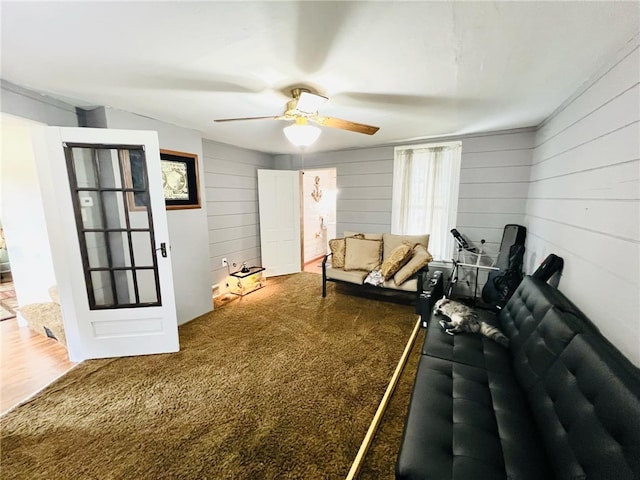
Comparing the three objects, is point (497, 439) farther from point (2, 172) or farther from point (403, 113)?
point (2, 172)

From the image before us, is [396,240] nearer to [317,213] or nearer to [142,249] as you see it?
[317,213]

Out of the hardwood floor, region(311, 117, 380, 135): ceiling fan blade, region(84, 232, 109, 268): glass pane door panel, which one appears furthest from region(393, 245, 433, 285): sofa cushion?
the hardwood floor

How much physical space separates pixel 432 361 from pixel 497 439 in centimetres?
57

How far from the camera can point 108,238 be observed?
2.51 metres

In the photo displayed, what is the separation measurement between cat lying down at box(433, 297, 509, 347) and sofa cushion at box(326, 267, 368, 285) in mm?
1491

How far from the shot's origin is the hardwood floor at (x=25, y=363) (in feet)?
6.82

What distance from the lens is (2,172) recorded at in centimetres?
295

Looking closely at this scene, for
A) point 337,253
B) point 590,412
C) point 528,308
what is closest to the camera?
point 590,412

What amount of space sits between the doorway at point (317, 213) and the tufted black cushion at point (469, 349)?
13.1ft

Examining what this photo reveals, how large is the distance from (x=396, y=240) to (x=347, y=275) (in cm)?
95

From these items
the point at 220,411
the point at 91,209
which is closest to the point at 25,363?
the point at 91,209

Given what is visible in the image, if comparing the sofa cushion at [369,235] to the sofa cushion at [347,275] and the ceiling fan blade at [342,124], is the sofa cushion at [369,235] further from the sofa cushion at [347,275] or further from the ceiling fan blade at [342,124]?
the ceiling fan blade at [342,124]

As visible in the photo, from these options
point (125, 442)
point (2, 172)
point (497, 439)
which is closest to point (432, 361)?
point (497, 439)

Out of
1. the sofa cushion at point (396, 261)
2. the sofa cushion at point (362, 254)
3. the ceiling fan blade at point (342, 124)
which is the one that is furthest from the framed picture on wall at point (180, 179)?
the sofa cushion at point (396, 261)
